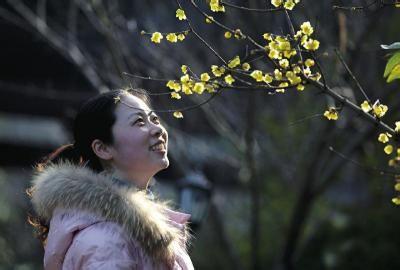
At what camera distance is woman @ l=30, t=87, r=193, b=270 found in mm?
2516

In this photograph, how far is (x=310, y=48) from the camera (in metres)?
2.38

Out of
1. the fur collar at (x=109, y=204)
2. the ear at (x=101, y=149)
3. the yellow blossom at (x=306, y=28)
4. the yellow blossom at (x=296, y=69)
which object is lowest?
the fur collar at (x=109, y=204)

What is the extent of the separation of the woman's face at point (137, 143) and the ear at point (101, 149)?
2cm

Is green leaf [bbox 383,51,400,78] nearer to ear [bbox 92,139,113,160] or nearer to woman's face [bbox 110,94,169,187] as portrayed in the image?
woman's face [bbox 110,94,169,187]

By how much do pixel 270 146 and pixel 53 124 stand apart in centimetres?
543

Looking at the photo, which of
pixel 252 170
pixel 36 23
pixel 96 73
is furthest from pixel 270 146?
pixel 36 23

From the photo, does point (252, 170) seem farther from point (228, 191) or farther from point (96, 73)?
point (228, 191)

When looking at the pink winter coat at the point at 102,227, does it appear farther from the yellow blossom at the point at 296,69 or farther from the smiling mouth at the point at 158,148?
the yellow blossom at the point at 296,69

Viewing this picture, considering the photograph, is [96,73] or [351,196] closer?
[96,73]

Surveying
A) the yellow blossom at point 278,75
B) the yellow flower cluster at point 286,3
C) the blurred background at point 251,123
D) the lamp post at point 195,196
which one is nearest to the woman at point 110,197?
the yellow blossom at point 278,75

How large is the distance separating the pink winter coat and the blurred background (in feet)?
9.52

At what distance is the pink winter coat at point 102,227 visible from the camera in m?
2.47

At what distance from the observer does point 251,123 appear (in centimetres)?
683

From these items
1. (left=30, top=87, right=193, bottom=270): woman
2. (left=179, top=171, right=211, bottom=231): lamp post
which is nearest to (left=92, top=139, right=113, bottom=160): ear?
(left=30, top=87, right=193, bottom=270): woman
